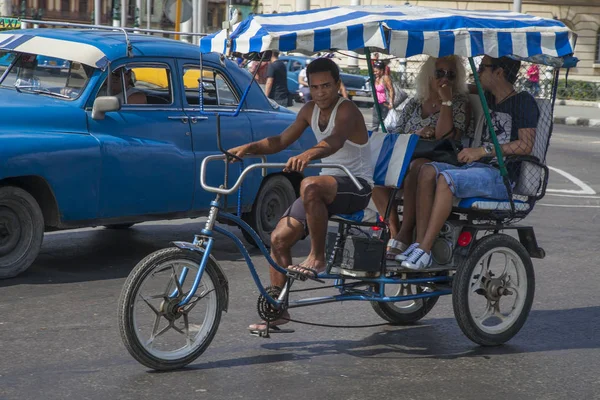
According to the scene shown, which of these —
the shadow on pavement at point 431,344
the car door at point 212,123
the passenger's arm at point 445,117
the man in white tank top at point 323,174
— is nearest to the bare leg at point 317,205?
the man in white tank top at point 323,174

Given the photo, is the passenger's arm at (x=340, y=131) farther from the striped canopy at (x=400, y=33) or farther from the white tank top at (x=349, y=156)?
the striped canopy at (x=400, y=33)

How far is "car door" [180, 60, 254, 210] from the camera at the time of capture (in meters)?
9.08

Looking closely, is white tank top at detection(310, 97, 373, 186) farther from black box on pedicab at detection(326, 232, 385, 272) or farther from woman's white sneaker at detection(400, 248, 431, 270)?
woman's white sneaker at detection(400, 248, 431, 270)

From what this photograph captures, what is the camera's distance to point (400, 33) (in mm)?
5938

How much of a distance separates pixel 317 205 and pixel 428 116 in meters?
1.47

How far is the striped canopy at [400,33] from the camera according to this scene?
577 cm

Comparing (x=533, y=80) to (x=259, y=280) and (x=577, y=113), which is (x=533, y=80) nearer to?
(x=259, y=280)

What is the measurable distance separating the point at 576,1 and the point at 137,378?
175ft

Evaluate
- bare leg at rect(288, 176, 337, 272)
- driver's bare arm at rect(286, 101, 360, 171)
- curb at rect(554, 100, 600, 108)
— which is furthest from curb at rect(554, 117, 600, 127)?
bare leg at rect(288, 176, 337, 272)

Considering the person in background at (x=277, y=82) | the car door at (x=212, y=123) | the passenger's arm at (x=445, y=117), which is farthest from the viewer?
the person in background at (x=277, y=82)

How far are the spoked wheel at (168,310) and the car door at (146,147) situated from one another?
107 inches

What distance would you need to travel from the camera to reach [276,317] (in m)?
6.11

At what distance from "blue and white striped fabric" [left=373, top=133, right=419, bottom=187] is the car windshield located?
3.01 metres

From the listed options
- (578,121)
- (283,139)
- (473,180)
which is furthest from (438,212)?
(578,121)
